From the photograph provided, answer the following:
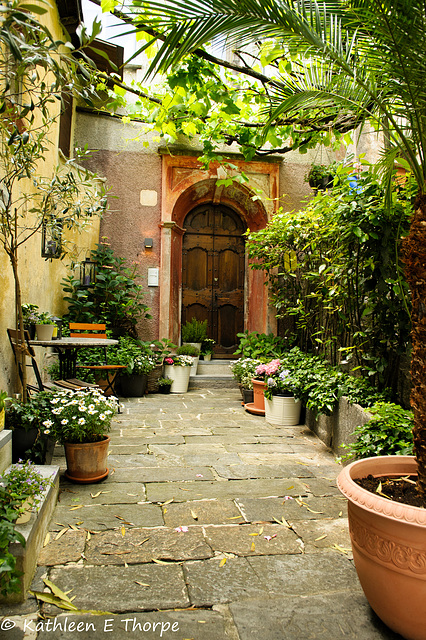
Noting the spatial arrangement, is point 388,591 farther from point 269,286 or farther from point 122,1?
point 269,286

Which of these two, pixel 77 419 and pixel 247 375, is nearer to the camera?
pixel 77 419

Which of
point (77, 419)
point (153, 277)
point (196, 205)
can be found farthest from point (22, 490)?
point (196, 205)

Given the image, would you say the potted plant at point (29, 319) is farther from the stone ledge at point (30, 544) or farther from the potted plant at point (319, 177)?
the potted plant at point (319, 177)

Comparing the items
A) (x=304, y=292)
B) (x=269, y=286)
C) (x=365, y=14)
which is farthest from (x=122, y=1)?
(x=269, y=286)

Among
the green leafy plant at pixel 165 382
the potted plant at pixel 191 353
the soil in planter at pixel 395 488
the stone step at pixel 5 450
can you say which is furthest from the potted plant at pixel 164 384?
the soil in planter at pixel 395 488

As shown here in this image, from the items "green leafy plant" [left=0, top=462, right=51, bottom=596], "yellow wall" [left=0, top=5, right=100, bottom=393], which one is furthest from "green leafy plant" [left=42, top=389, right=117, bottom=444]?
"yellow wall" [left=0, top=5, right=100, bottom=393]

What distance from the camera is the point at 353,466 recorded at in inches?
75.5

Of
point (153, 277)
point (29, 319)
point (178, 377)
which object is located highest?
point (153, 277)

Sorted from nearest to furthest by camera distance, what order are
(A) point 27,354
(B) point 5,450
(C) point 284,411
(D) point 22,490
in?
1. (D) point 22,490
2. (B) point 5,450
3. (A) point 27,354
4. (C) point 284,411

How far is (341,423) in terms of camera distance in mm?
3740

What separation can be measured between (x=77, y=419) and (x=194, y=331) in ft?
15.8

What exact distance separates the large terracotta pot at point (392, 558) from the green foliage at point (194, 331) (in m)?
6.04

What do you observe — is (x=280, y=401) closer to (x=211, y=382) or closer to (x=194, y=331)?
(x=211, y=382)

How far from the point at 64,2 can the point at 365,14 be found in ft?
17.2
